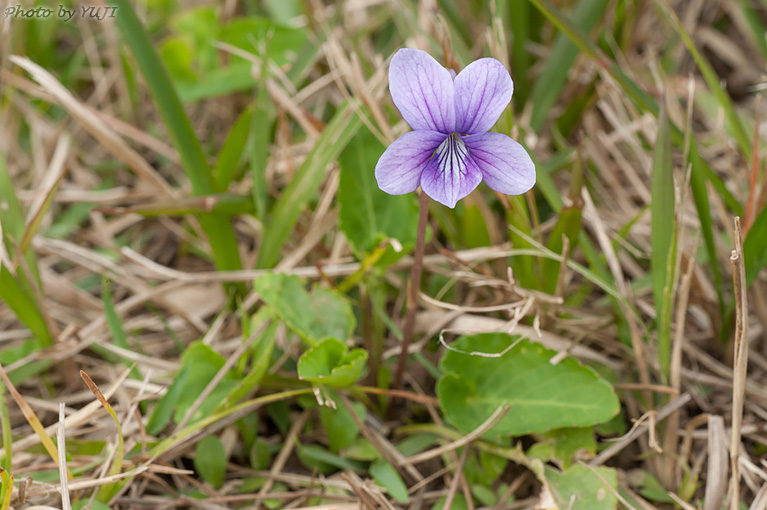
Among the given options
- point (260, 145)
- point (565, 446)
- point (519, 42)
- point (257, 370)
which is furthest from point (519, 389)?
point (519, 42)

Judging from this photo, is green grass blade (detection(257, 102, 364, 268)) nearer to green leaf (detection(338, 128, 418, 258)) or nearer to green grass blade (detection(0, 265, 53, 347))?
green leaf (detection(338, 128, 418, 258))

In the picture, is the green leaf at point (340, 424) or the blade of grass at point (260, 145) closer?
the green leaf at point (340, 424)

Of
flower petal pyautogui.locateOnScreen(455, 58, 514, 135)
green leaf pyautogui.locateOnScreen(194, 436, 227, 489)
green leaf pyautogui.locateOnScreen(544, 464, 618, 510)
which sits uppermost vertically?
flower petal pyautogui.locateOnScreen(455, 58, 514, 135)

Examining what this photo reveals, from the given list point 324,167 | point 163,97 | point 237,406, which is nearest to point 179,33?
point 163,97

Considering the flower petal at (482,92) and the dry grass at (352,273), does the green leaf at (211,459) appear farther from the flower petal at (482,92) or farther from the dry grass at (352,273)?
the flower petal at (482,92)

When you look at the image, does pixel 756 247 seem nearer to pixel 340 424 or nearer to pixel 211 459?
pixel 340 424

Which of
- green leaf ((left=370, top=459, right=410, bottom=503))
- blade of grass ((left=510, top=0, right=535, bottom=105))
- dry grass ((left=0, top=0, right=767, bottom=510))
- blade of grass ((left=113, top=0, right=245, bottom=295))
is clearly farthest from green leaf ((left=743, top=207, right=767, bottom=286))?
blade of grass ((left=113, top=0, right=245, bottom=295))

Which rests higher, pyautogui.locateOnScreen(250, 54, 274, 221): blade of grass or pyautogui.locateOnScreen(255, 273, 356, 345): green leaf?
pyautogui.locateOnScreen(250, 54, 274, 221): blade of grass

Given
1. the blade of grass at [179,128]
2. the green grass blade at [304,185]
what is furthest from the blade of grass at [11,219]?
the green grass blade at [304,185]
